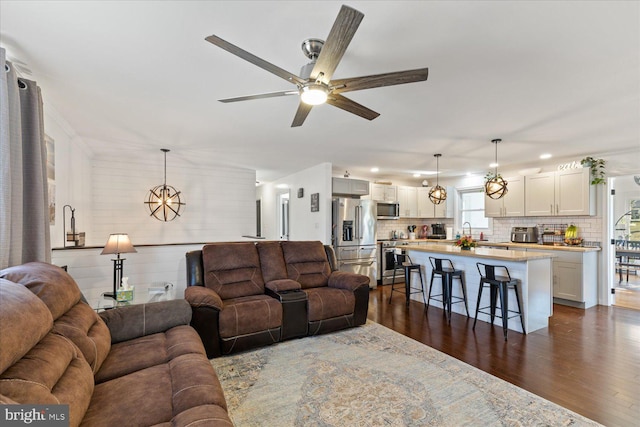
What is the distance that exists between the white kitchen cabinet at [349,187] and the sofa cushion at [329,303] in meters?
2.82

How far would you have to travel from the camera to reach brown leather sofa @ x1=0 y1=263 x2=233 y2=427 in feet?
3.70

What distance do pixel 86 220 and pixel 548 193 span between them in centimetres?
798

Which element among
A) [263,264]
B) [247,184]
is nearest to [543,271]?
[263,264]

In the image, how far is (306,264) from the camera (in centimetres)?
403

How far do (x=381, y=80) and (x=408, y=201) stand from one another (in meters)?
5.77

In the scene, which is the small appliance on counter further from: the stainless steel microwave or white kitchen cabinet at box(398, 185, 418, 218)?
the stainless steel microwave

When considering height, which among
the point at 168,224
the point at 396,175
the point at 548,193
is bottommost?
the point at 168,224

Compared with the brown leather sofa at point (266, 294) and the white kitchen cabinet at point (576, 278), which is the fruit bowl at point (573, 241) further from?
the brown leather sofa at point (266, 294)

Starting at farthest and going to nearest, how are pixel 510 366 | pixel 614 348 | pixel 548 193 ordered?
1. pixel 548 193
2. pixel 614 348
3. pixel 510 366

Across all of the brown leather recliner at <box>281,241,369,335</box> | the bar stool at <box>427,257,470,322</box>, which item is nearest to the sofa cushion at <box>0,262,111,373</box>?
the brown leather recliner at <box>281,241,369,335</box>

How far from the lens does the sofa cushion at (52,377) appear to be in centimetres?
104

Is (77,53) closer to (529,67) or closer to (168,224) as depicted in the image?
(529,67)

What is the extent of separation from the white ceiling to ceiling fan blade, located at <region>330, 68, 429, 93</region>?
10.5 inches

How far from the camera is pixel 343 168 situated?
21.2 feet
